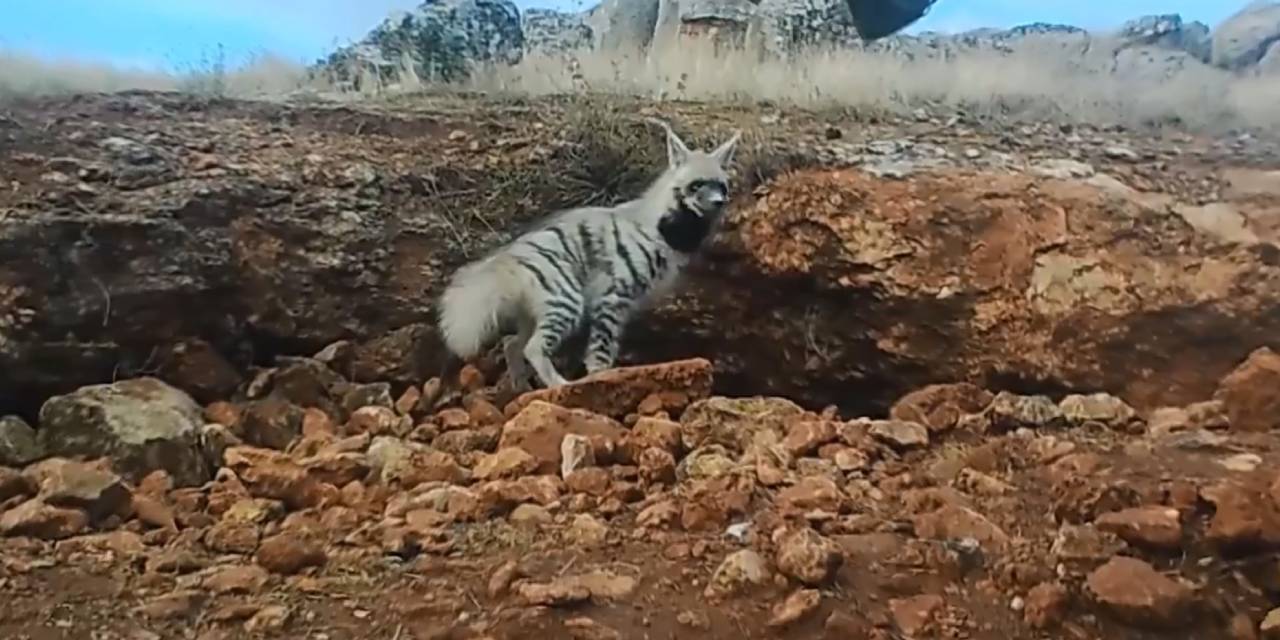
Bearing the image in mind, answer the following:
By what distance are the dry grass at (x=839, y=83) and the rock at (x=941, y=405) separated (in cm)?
96

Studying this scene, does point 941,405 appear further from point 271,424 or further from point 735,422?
point 271,424

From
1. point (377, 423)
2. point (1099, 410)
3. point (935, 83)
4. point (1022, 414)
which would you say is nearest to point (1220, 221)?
point (1099, 410)

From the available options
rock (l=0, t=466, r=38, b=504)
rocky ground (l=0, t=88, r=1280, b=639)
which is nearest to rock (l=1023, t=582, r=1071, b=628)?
Result: rocky ground (l=0, t=88, r=1280, b=639)

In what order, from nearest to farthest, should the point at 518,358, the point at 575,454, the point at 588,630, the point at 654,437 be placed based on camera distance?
the point at 588,630, the point at 575,454, the point at 654,437, the point at 518,358

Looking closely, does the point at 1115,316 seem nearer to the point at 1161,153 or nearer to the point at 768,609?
the point at 1161,153

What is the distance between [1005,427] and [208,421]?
160 centimetres

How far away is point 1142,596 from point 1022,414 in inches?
30.5

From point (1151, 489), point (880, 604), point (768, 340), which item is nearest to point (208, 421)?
point (768, 340)

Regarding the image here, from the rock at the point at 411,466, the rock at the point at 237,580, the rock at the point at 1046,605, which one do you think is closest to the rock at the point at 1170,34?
the rock at the point at 1046,605

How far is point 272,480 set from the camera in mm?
2021

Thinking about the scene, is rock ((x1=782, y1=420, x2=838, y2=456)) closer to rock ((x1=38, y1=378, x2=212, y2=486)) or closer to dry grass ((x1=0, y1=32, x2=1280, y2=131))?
rock ((x1=38, y1=378, x2=212, y2=486))

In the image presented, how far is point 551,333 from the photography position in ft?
8.65

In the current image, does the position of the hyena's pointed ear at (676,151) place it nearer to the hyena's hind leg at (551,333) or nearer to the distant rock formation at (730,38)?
the hyena's hind leg at (551,333)

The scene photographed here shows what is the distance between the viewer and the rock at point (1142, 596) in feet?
5.32
